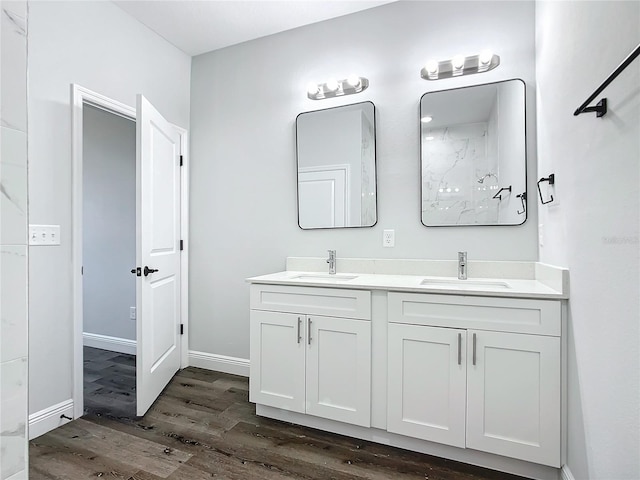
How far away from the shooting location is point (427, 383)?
180 centimetres

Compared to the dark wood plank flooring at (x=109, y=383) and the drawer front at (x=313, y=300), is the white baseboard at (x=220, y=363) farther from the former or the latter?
the drawer front at (x=313, y=300)

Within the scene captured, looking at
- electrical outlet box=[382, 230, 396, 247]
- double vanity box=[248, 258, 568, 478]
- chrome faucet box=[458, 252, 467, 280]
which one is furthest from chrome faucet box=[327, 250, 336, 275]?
chrome faucet box=[458, 252, 467, 280]

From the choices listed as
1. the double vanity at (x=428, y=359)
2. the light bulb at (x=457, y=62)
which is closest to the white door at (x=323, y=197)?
the double vanity at (x=428, y=359)

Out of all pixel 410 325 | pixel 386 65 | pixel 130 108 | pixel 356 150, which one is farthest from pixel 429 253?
pixel 130 108

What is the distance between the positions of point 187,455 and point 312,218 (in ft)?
5.39

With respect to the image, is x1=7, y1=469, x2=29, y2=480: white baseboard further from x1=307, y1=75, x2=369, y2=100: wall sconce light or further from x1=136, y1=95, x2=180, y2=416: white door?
x1=307, y1=75, x2=369, y2=100: wall sconce light

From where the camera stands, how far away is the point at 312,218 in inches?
106

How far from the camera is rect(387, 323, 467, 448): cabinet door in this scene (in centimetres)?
174

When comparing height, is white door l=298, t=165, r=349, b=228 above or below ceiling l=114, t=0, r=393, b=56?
below

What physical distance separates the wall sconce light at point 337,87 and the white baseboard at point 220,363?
2142mm

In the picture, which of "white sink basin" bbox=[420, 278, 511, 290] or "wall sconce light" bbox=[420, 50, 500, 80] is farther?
"wall sconce light" bbox=[420, 50, 500, 80]

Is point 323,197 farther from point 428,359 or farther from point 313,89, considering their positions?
point 428,359

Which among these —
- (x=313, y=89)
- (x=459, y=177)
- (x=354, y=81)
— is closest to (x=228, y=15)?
(x=313, y=89)

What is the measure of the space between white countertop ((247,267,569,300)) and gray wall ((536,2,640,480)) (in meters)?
0.18
